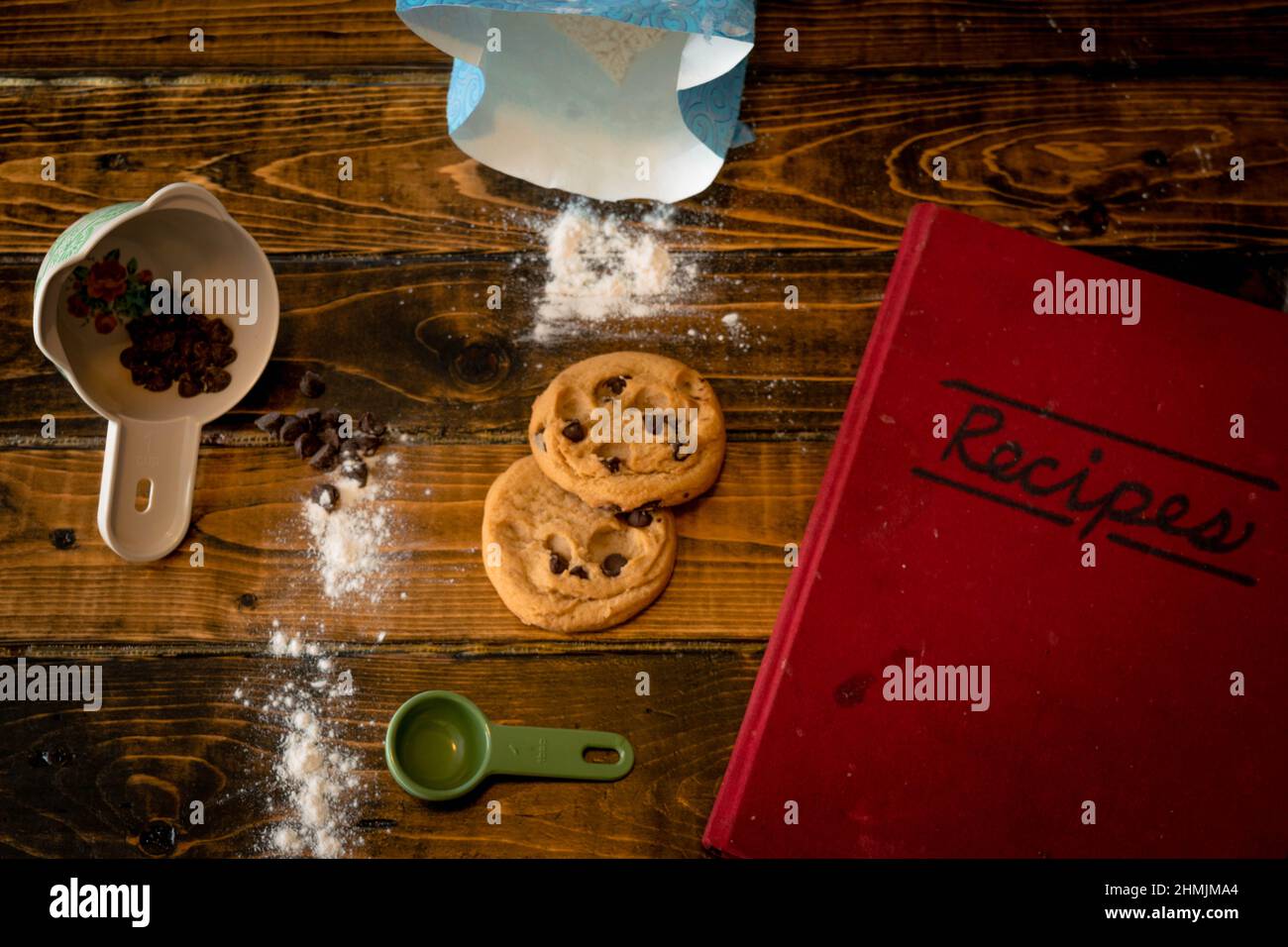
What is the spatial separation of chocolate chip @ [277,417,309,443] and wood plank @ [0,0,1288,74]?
18.2 inches

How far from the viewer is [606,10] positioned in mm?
1118

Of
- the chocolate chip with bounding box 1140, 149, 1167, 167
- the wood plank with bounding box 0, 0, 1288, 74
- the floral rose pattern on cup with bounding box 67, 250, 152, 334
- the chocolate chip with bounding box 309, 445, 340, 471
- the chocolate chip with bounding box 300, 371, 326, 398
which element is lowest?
the chocolate chip with bounding box 309, 445, 340, 471

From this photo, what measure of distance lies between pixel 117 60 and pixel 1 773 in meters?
0.87

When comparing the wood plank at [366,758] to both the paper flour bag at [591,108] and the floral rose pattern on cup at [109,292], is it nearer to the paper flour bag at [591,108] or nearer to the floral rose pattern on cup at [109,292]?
the floral rose pattern on cup at [109,292]

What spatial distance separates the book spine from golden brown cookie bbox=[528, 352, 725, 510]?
0.43ft

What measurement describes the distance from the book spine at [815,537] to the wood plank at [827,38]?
0.25m

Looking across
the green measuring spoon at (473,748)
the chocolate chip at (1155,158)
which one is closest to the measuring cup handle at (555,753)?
the green measuring spoon at (473,748)

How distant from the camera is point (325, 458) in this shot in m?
1.19

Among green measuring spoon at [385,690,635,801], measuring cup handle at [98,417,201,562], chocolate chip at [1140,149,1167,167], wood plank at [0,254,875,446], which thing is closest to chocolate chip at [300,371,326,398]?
wood plank at [0,254,875,446]

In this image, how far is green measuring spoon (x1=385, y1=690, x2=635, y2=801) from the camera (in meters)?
1.12

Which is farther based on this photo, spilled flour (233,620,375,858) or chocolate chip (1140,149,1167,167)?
chocolate chip (1140,149,1167,167)

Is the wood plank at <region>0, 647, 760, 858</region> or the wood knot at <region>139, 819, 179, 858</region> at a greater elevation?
the wood plank at <region>0, 647, 760, 858</region>

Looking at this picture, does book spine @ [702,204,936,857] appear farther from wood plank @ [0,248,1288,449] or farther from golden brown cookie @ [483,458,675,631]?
golden brown cookie @ [483,458,675,631]

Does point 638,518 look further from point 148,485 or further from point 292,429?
point 148,485
